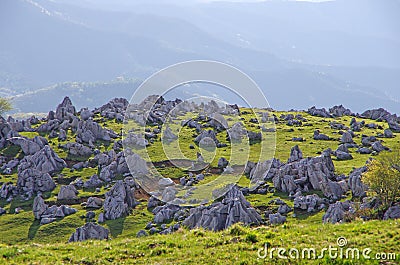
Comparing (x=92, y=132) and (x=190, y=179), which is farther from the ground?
(x=92, y=132)

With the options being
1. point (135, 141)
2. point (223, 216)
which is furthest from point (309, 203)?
point (135, 141)

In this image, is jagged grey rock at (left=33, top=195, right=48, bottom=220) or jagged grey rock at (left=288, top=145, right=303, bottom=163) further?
jagged grey rock at (left=288, top=145, right=303, bottom=163)

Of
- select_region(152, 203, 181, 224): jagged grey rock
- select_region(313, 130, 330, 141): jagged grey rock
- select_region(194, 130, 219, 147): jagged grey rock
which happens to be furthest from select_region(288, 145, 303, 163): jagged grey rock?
select_region(152, 203, 181, 224): jagged grey rock

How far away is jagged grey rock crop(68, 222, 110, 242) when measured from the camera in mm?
48062

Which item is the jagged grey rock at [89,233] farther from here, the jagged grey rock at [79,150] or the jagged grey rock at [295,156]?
the jagged grey rock at [79,150]

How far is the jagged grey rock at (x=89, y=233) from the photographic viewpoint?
48062 millimetres

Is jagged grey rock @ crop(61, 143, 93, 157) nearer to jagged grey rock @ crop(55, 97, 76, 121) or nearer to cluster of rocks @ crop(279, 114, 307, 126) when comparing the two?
jagged grey rock @ crop(55, 97, 76, 121)

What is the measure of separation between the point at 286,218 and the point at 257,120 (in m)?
67.9

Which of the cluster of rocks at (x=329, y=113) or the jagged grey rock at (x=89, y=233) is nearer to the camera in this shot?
the jagged grey rock at (x=89, y=233)

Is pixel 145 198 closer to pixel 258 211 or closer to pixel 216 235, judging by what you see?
pixel 258 211

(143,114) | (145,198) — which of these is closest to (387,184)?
(145,198)

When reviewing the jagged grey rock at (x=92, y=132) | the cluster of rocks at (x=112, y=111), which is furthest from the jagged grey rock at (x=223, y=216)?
the cluster of rocks at (x=112, y=111)

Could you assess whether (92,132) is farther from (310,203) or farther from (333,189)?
(310,203)

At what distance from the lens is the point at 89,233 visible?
49031mm
